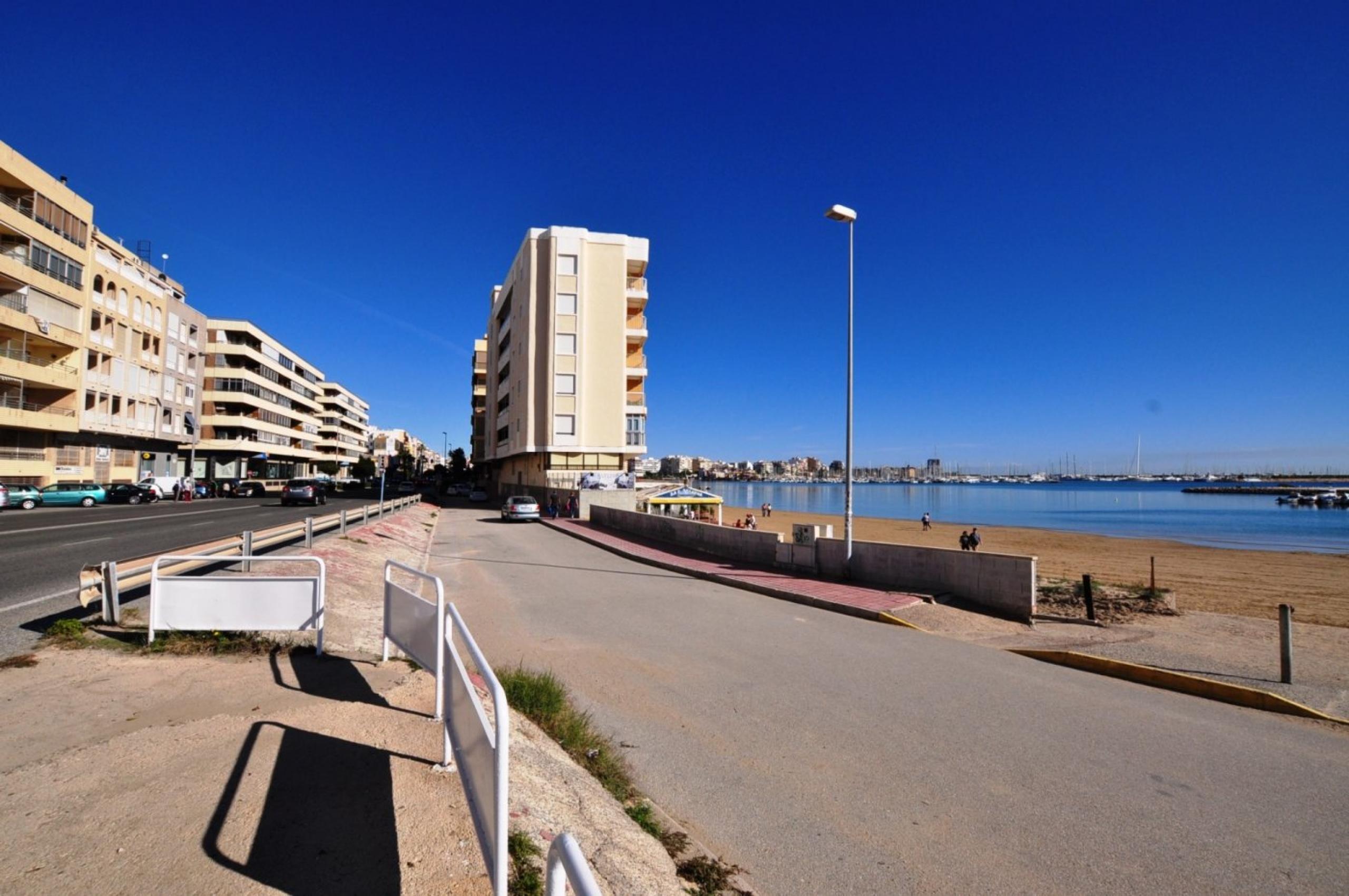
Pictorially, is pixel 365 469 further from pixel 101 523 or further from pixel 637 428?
pixel 101 523

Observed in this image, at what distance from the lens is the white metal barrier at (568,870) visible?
1.56 metres

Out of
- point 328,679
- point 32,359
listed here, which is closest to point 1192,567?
point 328,679

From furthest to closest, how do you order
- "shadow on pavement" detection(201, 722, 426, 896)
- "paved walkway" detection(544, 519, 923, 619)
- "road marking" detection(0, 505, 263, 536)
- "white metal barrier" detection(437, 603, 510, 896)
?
"road marking" detection(0, 505, 263, 536)
"paved walkway" detection(544, 519, 923, 619)
"shadow on pavement" detection(201, 722, 426, 896)
"white metal barrier" detection(437, 603, 510, 896)

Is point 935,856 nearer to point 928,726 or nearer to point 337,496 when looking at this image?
point 928,726

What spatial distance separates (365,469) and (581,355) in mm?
81026

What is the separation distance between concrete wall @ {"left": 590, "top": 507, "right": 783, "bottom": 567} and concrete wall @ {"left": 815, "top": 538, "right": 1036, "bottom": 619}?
1994mm

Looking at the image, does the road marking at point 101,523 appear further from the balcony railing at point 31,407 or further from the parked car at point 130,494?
the balcony railing at point 31,407

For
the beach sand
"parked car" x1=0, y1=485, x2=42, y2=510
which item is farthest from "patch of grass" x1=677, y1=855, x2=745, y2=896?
"parked car" x1=0, y1=485, x2=42, y2=510

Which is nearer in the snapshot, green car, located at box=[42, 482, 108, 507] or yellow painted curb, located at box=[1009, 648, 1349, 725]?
yellow painted curb, located at box=[1009, 648, 1349, 725]

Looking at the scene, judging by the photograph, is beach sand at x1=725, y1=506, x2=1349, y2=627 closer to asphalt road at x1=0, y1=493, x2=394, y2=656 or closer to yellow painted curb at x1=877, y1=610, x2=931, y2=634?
yellow painted curb at x1=877, y1=610, x2=931, y2=634

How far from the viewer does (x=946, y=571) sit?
1254cm

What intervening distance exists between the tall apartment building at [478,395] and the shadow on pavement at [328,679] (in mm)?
80731

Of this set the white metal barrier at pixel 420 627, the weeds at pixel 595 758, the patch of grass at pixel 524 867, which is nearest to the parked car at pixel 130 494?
the white metal barrier at pixel 420 627

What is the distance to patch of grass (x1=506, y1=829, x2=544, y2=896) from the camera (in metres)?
2.87
